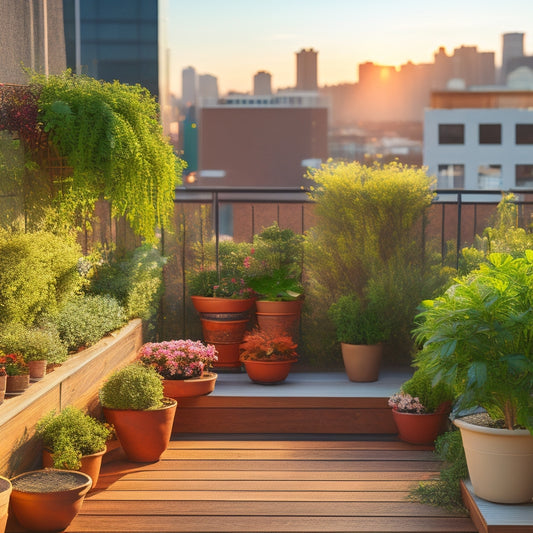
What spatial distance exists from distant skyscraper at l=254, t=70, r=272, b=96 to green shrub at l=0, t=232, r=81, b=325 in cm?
5361

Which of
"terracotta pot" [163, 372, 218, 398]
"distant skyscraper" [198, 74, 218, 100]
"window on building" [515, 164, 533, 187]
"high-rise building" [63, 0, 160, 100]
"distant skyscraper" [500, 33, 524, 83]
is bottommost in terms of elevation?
"terracotta pot" [163, 372, 218, 398]

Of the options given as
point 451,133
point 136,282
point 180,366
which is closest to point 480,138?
point 451,133

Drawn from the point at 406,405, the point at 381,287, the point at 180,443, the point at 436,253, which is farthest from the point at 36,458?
the point at 436,253

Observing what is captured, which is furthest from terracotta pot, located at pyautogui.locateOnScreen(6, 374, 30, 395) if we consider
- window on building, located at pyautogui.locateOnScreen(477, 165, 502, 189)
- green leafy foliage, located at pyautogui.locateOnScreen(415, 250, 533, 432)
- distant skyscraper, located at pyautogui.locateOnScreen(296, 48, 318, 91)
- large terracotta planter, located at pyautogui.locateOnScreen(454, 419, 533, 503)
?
distant skyscraper, located at pyautogui.locateOnScreen(296, 48, 318, 91)

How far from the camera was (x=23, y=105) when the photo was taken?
3.91 meters

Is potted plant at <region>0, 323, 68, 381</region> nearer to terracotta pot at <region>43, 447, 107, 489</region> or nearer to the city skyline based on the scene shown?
terracotta pot at <region>43, 447, 107, 489</region>

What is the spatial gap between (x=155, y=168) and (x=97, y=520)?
1.93 metres

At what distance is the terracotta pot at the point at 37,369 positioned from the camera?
3.63m

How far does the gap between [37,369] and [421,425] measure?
204cm

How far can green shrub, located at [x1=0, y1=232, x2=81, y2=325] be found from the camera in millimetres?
3625

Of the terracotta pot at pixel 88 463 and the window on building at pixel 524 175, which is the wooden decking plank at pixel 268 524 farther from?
the window on building at pixel 524 175

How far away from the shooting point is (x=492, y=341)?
3.24 m

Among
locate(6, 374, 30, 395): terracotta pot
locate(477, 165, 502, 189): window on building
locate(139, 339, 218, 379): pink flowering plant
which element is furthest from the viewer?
locate(477, 165, 502, 189): window on building

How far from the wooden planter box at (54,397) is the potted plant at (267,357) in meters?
0.76
